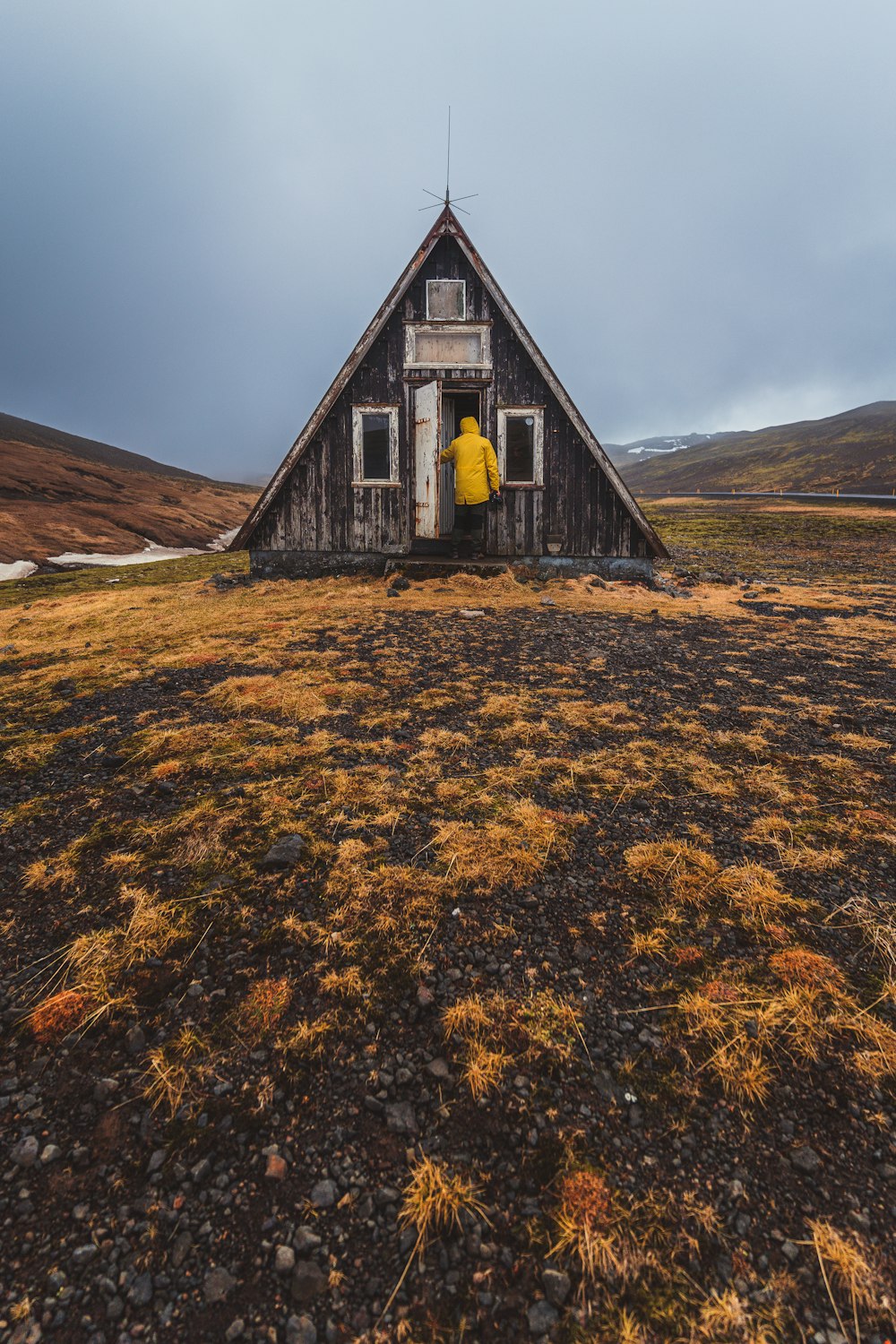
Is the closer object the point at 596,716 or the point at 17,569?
the point at 596,716

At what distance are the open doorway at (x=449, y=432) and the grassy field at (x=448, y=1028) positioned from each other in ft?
41.1

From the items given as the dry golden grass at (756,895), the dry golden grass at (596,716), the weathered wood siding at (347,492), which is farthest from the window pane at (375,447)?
the dry golden grass at (756,895)

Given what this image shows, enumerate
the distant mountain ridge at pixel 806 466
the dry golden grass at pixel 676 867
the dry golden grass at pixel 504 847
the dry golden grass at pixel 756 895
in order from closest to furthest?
1. the dry golden grass at pixel 756 895
2. the dry golden grass at pixel 676 867
3. the dry golden grass at pixel 504 847
4. the distant mountain ridge at pixel 806 466

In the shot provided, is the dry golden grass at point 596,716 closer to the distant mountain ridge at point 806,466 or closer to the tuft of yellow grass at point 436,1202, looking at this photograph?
the tuft of yellow grass at point 436,1202

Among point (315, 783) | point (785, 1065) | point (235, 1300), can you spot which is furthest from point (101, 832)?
point (785, 1065)

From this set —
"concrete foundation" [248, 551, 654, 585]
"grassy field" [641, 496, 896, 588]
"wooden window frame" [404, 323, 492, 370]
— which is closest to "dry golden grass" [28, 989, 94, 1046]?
"concrete foundation" [248, 551, 654, 585]

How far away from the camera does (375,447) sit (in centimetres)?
1534

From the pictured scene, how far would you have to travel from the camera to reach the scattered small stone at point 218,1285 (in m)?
1.60

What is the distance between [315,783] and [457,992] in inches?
84.3

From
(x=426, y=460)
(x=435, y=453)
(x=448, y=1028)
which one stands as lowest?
(x=448, y=1028)

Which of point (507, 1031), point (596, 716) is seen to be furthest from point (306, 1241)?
point (596, 716)

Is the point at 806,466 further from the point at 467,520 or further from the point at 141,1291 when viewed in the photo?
the point at 141,1291

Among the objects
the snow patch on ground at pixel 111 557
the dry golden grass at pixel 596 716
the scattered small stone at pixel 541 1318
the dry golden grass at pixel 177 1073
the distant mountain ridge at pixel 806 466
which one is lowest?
the scattered small stone at pixel 541 1318

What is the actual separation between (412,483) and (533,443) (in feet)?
10.5
